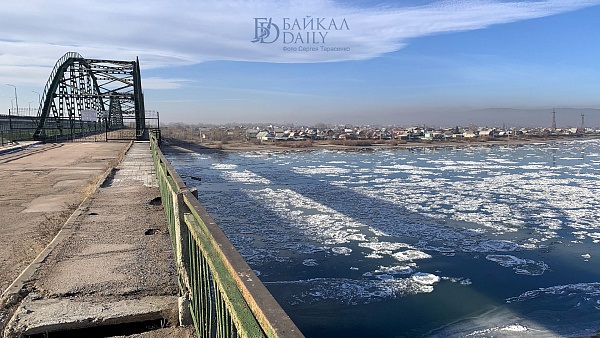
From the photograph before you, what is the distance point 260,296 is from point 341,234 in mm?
9005

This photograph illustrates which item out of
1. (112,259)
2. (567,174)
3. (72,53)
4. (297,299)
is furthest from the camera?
(72,53)

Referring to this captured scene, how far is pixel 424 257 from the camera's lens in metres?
8.86

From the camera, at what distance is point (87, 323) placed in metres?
3.52

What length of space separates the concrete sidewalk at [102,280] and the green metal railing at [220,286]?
→ 1.39ft

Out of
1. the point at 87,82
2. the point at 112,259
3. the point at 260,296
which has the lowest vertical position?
the point at 112,259

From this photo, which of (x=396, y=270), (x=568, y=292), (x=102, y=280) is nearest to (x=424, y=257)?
(x=396, y=270)

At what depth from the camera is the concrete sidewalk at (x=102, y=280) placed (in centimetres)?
355

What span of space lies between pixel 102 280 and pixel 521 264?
24.6ft

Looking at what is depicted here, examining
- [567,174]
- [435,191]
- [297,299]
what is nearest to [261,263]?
[297,299]

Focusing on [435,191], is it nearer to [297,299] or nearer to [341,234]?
[341,234]

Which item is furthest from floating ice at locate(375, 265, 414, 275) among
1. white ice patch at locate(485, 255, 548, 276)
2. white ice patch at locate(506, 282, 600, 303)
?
white ice patch at locate(485, 255, 548, 276)

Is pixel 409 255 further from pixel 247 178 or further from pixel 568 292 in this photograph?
pixel 247 178

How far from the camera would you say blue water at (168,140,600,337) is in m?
6.38

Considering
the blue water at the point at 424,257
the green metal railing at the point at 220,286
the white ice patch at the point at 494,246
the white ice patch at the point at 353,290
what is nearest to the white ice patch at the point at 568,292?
the blue water at the point at 424,257
